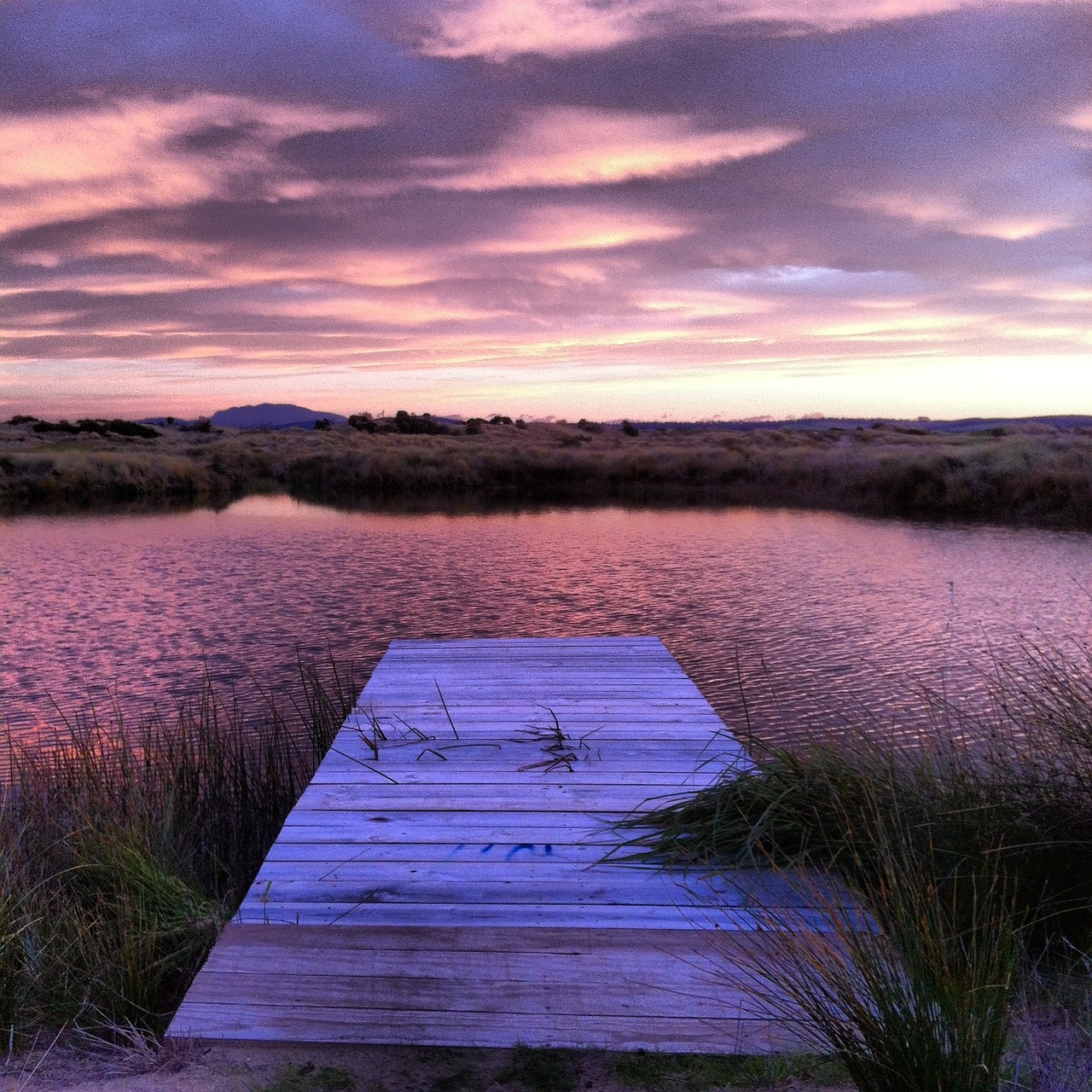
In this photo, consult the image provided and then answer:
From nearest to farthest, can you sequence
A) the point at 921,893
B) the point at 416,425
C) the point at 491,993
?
the point at 921,893 → the point at 491,993 → the point at 416,425

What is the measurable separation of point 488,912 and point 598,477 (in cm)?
2773

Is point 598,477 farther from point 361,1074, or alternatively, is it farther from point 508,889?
point 361,1074

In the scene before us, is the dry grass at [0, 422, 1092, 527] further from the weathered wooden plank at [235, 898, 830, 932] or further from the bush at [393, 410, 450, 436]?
the bush at [393, 410, 450, 436]

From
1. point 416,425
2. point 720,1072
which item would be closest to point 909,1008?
point 720,1072

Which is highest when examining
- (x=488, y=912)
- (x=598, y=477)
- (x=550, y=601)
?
(x=598, y=477)

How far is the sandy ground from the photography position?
6.88 ft

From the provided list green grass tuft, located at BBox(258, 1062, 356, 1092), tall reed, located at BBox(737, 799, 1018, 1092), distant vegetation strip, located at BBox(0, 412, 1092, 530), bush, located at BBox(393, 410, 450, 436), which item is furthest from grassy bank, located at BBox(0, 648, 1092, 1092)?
bush, located at BBox(393, 410, 450, 436)

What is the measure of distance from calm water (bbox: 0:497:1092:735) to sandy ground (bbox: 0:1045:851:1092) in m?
2.03

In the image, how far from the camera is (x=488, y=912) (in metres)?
2.65

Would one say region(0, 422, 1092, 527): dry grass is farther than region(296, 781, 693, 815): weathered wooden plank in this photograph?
Yes

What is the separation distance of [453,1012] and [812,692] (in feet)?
17.0

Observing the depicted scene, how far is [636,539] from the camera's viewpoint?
1634cm

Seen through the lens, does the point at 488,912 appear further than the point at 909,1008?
Yes

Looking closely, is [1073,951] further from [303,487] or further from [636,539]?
[303,487]
